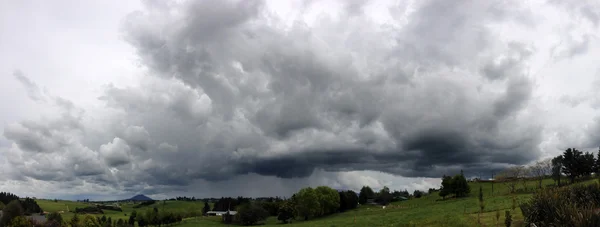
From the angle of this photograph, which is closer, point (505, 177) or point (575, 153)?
point (575, 153)

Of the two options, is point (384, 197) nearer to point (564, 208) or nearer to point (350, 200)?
point (350, 200)

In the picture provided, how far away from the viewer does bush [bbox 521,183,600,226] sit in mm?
14486

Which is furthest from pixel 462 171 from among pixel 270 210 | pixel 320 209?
pixel 270 210

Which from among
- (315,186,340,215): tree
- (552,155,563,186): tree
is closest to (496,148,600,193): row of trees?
(552,155,563,186): tree

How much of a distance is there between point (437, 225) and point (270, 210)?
130 m

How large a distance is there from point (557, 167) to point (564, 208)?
12328 cm

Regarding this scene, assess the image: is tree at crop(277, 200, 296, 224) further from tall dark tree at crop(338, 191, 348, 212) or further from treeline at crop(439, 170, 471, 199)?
treeline at crop(439, 170, 471, 199)

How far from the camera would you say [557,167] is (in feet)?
395

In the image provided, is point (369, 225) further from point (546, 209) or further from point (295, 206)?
point (295, 206)

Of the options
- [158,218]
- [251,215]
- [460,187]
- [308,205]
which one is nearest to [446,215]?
[308,205]

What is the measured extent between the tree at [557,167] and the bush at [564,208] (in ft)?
342

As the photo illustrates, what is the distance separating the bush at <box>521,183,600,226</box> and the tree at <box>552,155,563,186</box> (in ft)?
342

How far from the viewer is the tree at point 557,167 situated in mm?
119125

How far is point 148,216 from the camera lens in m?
148
